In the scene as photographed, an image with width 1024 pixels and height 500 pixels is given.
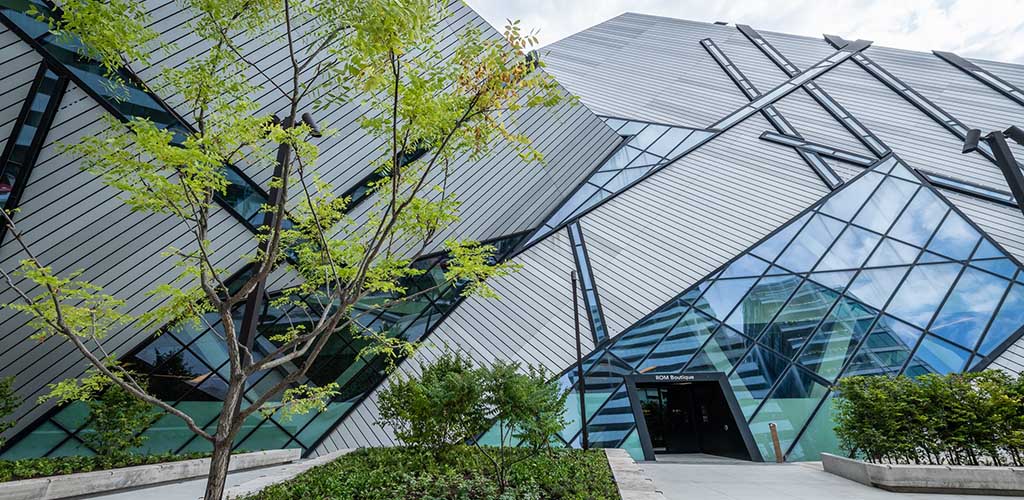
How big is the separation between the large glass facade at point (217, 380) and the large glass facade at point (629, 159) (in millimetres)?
8633

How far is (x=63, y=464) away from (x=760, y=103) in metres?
29.5

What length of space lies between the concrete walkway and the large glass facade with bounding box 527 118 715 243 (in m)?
11.0

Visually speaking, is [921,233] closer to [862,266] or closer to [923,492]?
[862,266]

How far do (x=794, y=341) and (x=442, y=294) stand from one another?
12.4 metres

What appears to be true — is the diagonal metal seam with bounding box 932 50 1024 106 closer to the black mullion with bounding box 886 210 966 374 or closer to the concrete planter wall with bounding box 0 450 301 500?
the black mullion with bounding box 886 210 966 374

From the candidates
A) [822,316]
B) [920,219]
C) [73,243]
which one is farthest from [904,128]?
[73,243]

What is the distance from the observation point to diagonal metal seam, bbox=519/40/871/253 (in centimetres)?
2019

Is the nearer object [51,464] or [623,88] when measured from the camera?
[51,464]

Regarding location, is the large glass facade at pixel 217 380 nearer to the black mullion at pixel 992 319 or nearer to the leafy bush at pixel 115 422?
the leafy bush at pixel 115 422

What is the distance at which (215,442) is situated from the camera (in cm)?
480

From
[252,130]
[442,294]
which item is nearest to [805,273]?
[442,294]

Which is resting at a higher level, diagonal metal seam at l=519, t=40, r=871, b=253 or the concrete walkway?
diagonal metal seam at l=519, t=40, r=871, b=253

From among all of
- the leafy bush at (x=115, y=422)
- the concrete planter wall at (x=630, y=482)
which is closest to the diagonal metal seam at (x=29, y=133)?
the leafy bush at (x=115, y=422)

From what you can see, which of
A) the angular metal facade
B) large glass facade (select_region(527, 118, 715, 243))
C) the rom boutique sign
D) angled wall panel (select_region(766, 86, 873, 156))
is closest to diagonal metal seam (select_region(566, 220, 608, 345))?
the angular metal facade
